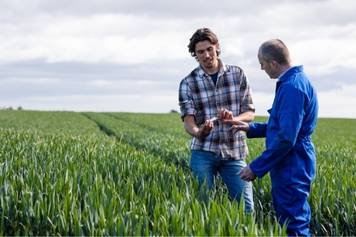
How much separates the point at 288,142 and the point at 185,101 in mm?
1599

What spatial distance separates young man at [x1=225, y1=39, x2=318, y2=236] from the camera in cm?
492

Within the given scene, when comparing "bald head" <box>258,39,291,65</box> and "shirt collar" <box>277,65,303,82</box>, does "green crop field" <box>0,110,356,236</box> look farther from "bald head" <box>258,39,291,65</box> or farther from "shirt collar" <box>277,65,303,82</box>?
"bald head" <box>258,39,291,65</box>

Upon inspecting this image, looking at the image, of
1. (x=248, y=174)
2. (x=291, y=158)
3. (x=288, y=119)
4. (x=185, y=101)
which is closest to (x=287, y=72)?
(x=288, y=119)

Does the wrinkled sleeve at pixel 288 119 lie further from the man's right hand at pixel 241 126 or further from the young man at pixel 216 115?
the young man at pixel 216 115

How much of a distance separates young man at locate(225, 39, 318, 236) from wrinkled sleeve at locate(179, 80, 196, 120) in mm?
1163

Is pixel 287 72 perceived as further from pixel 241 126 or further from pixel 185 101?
pixel 185 101

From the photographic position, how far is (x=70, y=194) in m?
5.43

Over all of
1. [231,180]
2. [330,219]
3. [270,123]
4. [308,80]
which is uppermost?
[308,80]

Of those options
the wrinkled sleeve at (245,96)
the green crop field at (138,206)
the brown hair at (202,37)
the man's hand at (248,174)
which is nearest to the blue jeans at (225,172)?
the green crop field at (138,206)

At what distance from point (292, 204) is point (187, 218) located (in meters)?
1.10

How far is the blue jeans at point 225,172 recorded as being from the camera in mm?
6191

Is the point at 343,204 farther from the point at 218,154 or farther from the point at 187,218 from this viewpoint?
the point at 187,218

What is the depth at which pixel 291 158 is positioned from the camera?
514 centimetres

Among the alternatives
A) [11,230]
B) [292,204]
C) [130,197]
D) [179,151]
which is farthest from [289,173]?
[179,151]
